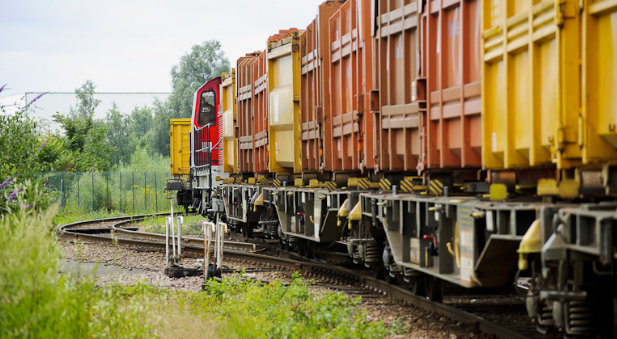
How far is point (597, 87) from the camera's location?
5219mm

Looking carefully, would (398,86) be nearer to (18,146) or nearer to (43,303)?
(43,303)

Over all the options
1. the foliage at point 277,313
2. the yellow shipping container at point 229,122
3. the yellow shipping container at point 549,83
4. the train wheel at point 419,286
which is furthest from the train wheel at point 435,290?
the yellow shipping container at point 229,122

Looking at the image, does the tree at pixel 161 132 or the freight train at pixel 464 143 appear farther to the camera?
the tree at pixel 161 132

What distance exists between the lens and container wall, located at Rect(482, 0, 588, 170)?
5375 millimetres

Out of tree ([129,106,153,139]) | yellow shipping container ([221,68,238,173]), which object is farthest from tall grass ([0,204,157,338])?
tree ([129,106,153,139])

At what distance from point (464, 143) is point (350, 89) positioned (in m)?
4.26

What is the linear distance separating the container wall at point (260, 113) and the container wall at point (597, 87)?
11.5 meters

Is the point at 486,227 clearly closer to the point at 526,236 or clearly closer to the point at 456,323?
the point at 526,236

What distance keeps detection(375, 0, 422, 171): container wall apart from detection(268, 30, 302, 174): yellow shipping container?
4801 millimetres

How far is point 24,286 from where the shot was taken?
525 cm

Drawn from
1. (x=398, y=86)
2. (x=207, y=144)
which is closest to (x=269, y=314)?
(x=398, y=86)

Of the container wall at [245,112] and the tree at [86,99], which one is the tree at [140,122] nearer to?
the tree at [86,99]

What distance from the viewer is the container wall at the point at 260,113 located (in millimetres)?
16656

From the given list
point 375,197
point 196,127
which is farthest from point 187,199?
point 375,197
